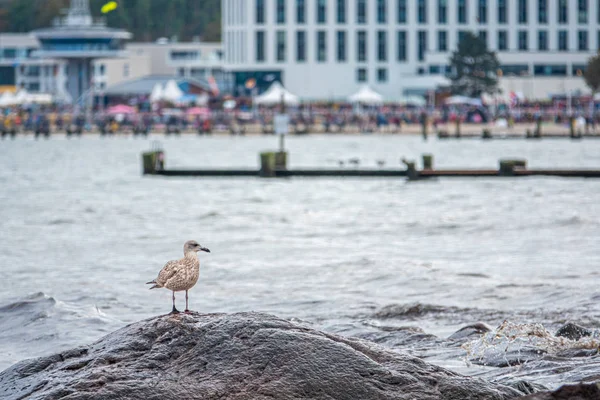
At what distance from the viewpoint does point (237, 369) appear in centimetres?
954

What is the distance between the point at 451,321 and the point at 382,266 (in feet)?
23.3

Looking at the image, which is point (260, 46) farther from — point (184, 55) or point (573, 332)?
point (573, 332)

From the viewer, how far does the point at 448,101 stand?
365 ft

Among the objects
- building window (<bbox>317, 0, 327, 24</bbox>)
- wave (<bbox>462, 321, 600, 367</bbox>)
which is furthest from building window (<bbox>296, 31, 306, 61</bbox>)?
wave (<bbox>462, 321, 600, 367</bbox>)

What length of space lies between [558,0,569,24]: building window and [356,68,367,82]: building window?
20929 millimetres

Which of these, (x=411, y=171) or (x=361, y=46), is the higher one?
(x=361, y=46)

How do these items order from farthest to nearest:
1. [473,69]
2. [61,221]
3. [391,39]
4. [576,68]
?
[391,39]
[576,68]
[473,69]
[61,221]

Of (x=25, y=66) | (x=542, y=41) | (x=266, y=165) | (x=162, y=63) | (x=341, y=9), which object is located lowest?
(x=266, y=165)

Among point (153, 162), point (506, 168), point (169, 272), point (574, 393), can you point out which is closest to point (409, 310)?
point (169, 272)

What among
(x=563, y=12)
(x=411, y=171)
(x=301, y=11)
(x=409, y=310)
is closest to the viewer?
(x=409, y=310)

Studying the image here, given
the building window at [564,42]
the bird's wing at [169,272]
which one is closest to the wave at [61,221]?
the bird's wing at [169,272]

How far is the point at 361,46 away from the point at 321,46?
4004mm

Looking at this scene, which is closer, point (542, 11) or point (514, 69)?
point (514, 69)

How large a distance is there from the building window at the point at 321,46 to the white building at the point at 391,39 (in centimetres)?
10
